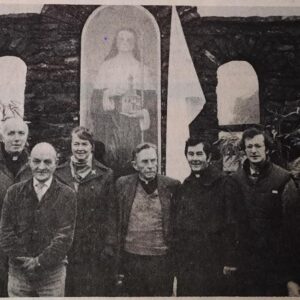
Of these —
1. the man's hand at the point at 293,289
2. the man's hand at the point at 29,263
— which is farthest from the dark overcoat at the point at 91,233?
the man's hand at the point at 293,289

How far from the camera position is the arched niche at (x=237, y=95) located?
537 cm

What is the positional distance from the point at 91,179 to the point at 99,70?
3.65ft

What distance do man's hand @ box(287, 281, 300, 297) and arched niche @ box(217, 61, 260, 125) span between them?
164 centimetres

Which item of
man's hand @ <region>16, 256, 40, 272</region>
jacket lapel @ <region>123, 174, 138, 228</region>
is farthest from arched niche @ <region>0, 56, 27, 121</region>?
man's hand @ <region>16, 256, 40, 272</region>

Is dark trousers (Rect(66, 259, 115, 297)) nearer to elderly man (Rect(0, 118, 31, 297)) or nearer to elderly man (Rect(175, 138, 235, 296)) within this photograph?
elderly man (Rect(175, 138, 235, 296))

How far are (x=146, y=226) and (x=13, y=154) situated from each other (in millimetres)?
1502

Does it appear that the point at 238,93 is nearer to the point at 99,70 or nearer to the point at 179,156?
the point at 179,156

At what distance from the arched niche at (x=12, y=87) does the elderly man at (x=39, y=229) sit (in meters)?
0.45

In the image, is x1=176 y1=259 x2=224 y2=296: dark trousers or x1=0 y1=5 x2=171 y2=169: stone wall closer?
x1=176 y1=259 x2=224 y2=296: dark trousers

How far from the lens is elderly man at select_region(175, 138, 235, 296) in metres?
5.07

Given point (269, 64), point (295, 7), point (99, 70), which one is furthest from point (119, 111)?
point (295, 7)

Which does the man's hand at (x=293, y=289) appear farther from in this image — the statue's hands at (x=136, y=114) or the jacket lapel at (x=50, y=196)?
the jacket lapel at (x=50, y=196)

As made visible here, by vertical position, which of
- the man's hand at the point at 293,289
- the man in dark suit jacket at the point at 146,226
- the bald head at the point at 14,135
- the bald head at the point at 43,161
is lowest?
the man's hand at the point at 293,289

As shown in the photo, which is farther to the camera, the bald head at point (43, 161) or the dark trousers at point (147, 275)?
the bald head at point (43, 161)
